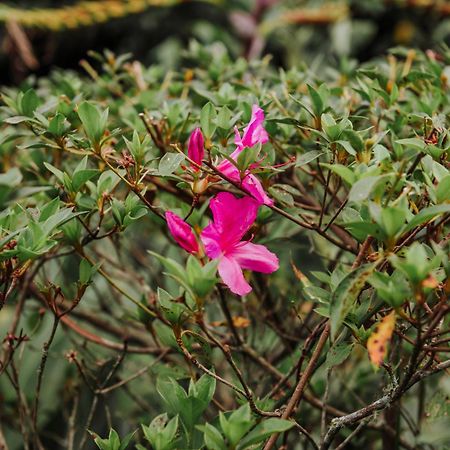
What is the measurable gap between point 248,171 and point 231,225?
0.22 ft

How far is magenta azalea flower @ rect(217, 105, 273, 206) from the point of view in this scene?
2.56 feet

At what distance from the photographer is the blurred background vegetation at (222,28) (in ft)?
10.9

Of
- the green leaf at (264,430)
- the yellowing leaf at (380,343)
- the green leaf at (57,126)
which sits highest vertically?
the green leaf at (57,126)

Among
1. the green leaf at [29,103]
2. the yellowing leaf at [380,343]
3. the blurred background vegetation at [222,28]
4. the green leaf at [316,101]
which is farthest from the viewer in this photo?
the blurred background vegetation at [222,28]

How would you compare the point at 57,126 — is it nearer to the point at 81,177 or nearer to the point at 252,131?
the point at 81,177

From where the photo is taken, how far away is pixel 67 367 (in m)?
1.73

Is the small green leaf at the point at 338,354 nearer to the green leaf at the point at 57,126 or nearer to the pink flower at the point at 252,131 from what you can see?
the pink flower at the point at 252,131

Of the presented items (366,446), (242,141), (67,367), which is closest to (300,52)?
(67,367)

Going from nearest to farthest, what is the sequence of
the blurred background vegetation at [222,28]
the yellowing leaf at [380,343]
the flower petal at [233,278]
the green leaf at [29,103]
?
1. the yellowing leaf at [380,343]
2. the flower petal at [233,278]
3. the green leaf at [29,103]
4. the blurred background vegetation at [222,28]

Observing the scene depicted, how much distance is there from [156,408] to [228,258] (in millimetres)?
908

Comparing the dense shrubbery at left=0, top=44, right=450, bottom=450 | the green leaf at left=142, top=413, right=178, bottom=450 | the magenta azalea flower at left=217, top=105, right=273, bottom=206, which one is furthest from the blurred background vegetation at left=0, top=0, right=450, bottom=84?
the green leaf at left=142, top=413, right=178, bottom=450

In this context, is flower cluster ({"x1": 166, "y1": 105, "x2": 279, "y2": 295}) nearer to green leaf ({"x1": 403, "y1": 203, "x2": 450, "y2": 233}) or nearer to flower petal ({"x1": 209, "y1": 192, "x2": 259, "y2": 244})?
flower petal ({"x1": 209, "y1": 192, "x2": 259, "y2": 244})

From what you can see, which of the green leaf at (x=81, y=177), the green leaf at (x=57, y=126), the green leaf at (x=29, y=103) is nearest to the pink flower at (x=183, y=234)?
the green leaf at (x=81, y=177)

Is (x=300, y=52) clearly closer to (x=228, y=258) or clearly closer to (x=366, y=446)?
(x=366, y=446)
